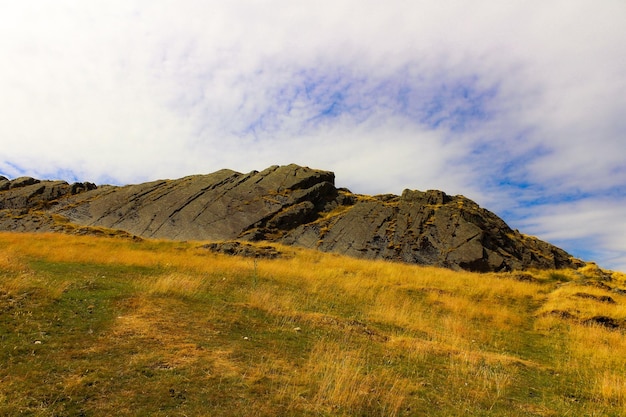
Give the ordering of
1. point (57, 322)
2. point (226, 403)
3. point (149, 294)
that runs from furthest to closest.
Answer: point (149, 294) → point (57, 322) → point (226, 403)

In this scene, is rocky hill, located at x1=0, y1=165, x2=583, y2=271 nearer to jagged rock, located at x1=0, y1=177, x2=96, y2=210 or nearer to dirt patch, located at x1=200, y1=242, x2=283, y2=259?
jagged rock, located at x1=0, y1=177, x2=96, y2=210

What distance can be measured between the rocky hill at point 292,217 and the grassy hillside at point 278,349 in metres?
15.7

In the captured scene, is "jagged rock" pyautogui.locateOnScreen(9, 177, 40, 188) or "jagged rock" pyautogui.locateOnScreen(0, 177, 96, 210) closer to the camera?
"jagged rock" pyautogui.locateOnScreen(0, 177, 96, 210)

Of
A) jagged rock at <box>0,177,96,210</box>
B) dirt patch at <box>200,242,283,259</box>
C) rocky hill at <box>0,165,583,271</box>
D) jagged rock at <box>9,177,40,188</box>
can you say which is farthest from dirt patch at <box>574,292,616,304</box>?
jagged rock at <box>9,177,40,188</box>

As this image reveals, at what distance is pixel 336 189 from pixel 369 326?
3484 centimetres

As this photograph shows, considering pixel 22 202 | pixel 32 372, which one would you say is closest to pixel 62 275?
pixel 32 372

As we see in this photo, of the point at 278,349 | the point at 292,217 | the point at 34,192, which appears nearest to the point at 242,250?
the point at 292,217

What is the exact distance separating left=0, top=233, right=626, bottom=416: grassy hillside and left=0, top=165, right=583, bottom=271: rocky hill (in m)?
15.7

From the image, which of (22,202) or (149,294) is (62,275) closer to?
(149,294)

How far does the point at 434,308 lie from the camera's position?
54.9 ft

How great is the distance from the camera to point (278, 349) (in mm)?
8711

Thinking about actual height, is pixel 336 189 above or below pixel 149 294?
above

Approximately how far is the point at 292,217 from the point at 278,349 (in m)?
31.0

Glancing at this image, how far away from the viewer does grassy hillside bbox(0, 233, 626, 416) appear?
19.8 feet
